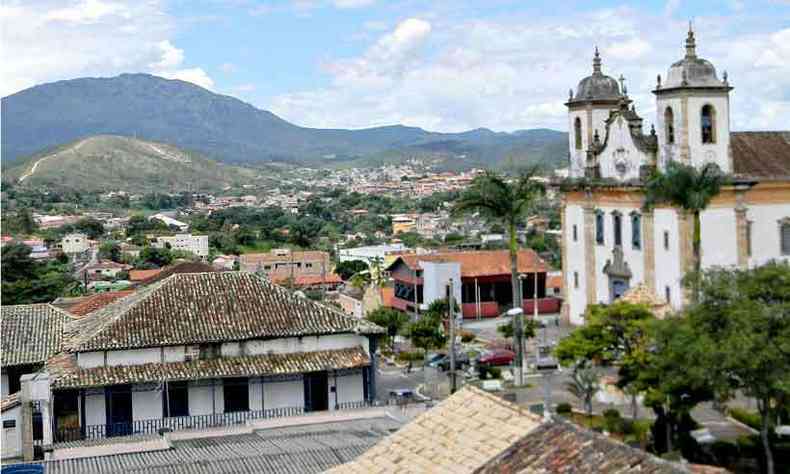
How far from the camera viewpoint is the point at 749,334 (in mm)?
21438

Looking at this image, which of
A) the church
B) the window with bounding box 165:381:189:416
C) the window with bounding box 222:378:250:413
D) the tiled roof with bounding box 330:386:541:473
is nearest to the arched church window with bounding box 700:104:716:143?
the church

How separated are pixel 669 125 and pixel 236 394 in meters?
19.6

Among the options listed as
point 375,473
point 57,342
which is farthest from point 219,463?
point 57,342

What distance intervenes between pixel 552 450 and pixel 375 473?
2.39 m

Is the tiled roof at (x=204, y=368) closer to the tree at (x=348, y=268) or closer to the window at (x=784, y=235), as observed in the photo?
the window at (x=784, y=235)

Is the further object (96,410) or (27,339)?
(27,339)

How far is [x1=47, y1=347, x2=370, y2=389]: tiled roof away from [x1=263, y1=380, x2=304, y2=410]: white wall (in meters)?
0.47

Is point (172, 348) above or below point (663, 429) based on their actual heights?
above

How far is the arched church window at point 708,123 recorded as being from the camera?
126 ft

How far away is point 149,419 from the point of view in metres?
Answer: 25.8

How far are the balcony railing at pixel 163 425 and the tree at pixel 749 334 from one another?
7.66 m

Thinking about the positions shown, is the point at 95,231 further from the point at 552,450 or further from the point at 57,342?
the point at 552,450

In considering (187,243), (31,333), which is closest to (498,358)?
(31,333)

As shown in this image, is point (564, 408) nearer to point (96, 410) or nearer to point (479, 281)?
point (96, 410)
